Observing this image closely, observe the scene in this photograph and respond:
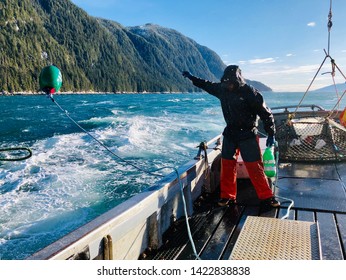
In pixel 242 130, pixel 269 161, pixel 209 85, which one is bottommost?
pixel 269 161

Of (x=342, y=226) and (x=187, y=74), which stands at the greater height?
(x=187, y=74)

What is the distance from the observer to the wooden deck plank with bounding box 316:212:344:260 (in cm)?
339

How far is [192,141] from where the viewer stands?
18781 mm

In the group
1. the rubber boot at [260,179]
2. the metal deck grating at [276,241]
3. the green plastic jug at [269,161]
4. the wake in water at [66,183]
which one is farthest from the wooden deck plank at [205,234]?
the wake in water at [66,183]

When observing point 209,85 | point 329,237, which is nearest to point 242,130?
point 209,85

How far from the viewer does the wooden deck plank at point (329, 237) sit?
3395mm

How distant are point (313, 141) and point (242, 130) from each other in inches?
178

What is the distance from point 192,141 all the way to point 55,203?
11.2 meters

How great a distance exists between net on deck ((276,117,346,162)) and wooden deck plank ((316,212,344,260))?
145 inches

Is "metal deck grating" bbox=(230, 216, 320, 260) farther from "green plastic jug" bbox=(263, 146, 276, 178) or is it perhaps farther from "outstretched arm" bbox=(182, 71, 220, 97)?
"outstretched arm" bbox=(182, 71, 220, 97)

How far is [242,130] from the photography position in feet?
15.3

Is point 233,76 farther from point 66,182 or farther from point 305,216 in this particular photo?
point 66,182

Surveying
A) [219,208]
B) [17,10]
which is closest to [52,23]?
[17,10]
